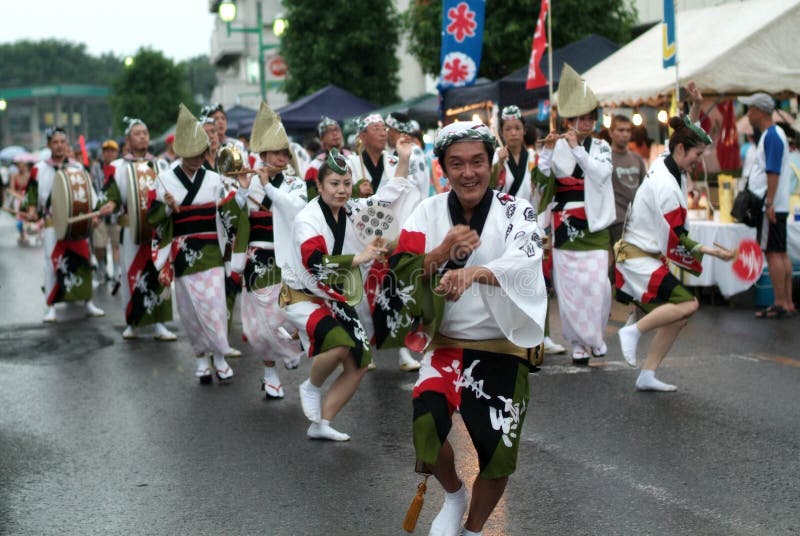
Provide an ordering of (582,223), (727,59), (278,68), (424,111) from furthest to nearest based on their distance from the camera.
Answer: (278,68) → (424,111) → (727,59) → (582,223)

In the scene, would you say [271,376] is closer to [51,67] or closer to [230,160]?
[230,160]

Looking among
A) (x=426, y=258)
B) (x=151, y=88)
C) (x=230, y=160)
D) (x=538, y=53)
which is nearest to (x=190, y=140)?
(x=230, y=160)

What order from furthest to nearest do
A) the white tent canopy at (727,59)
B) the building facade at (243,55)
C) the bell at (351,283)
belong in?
the building facade at (243,55)
the white tent canopy at (727,59)
the bell at (351,283)

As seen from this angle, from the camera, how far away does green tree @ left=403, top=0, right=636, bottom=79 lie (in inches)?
909

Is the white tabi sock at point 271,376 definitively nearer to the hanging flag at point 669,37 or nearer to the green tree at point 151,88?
the hanging flag at point 669,37

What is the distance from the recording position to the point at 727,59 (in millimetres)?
13648

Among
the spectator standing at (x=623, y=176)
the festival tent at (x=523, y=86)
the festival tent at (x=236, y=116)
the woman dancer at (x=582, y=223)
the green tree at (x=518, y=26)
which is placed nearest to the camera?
the woman dancer at (x=582, y=223)

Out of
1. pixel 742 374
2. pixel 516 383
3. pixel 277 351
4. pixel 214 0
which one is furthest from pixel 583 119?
pixel 214 0

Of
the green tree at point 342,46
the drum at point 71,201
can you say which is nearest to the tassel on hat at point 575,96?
the drum at point 71,201

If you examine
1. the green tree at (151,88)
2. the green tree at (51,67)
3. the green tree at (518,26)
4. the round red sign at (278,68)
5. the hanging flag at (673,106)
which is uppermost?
the green tree at (51,67)

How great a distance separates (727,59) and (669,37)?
1.19 meters

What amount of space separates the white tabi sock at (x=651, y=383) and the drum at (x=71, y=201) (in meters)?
7.07

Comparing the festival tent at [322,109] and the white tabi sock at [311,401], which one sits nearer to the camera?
the white tabi sock at [311,401]

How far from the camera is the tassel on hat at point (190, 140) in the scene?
27.7ft
